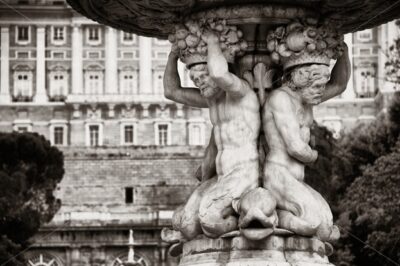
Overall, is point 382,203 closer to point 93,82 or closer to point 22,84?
point 93,82

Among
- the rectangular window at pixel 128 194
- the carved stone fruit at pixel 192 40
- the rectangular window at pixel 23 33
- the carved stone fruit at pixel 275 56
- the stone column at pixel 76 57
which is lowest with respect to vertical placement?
the rectangular window at pixel 128 194

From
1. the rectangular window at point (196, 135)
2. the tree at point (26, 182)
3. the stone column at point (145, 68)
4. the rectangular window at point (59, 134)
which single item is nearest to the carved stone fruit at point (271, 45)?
the tree at point (26, 182)

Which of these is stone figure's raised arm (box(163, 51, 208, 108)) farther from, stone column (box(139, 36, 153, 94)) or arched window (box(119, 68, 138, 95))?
arched window (box(119, 68, 138, 95))

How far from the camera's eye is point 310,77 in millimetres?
9469

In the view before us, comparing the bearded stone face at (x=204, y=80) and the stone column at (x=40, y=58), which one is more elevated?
the stone column at (x=40, y=58)

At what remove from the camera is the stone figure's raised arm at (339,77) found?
32.4 ft

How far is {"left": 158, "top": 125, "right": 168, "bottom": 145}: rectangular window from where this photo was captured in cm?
8150

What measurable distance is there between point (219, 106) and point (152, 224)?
152ft

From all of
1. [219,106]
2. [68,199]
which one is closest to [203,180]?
[219,106]

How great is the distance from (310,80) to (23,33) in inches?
3038

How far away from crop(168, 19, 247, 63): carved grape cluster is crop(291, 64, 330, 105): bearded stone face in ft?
1.30

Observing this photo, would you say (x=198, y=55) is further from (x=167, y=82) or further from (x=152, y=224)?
(x=152, y=224)

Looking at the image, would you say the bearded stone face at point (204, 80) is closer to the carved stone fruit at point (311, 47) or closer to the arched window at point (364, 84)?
the carved stone fruit at point (311, 47)

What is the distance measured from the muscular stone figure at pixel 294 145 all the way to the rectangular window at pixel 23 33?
76686 mm
